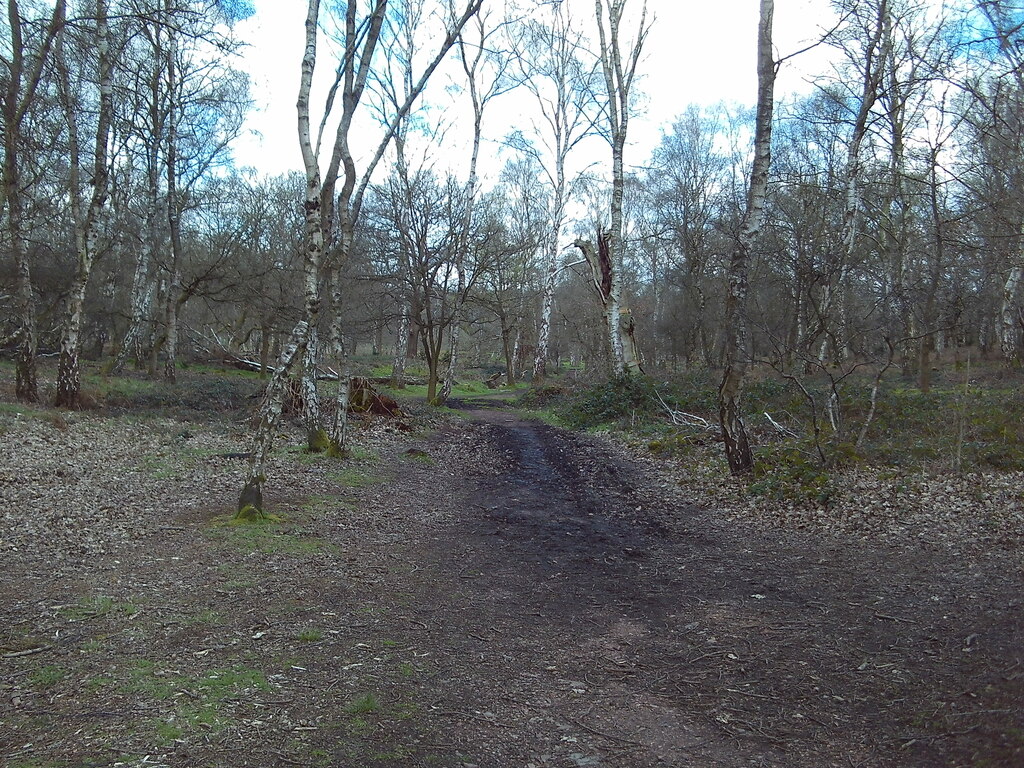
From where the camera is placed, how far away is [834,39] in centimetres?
1062

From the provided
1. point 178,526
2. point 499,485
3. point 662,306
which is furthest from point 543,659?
point 662,306

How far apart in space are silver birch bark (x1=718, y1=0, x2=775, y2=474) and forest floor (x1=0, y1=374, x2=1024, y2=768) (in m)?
1.75

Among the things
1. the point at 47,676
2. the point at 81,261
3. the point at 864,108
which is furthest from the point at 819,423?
the point at 81,261

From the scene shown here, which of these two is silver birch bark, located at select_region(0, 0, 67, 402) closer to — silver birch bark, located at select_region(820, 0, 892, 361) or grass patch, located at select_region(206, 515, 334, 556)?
grass patch, located at select_region(206, 515, 334, 556)

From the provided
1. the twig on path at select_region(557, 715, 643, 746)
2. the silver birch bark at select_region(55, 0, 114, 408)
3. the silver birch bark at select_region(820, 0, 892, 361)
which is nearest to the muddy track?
the twig on path at select_region(557, 715, 643, 746)

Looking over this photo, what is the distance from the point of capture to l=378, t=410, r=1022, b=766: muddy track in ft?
11.5

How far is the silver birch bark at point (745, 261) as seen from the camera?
1037cm

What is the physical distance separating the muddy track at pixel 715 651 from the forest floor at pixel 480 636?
21 mm

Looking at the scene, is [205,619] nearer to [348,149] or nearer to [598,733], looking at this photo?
[598,733]

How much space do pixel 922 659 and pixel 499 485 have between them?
25.5 ft

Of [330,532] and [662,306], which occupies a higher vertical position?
[662,306]

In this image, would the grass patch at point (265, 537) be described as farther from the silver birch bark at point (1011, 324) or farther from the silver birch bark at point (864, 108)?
the silver birch bark at point (1011, 324)

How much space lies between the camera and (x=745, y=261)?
34.5 ft

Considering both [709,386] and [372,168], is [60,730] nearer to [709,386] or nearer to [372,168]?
[372,168]
